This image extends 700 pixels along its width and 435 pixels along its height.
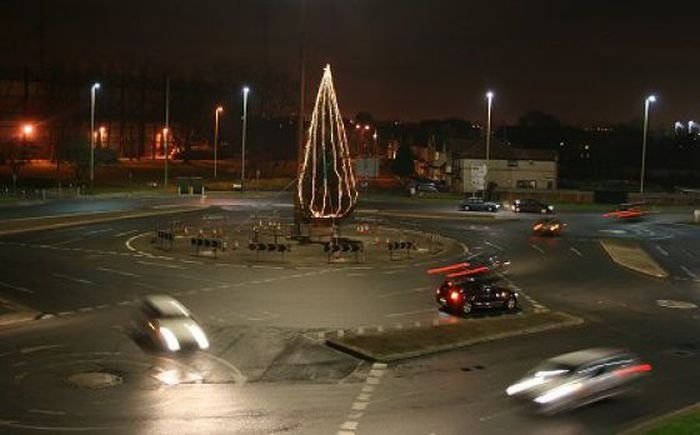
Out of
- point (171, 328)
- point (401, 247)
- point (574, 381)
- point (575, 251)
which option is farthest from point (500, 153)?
point (574, 381)

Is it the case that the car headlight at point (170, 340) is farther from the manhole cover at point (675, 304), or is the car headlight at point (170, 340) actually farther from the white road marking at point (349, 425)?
the manhole cover at point (675, 304)

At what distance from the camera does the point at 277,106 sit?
154m

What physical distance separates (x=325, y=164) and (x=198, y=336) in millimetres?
29023

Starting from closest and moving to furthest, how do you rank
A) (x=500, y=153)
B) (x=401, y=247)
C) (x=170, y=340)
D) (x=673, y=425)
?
(x=673, y=425)
(x=170, y=340)
(x=401, y=247)
(x=500, y=153)

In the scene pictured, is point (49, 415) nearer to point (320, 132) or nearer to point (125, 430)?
point (125, 430)

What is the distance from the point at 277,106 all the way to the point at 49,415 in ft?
450

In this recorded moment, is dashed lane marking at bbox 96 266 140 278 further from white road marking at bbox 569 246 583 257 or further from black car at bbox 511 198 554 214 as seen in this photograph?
black car at bbox 511 198 554 214

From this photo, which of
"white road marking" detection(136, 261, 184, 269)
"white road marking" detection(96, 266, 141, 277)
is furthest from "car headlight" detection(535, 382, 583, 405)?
"white road marking" detection(136, 261, 184, 269)

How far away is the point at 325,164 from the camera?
5372cm

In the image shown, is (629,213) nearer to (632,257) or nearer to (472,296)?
(632,257)

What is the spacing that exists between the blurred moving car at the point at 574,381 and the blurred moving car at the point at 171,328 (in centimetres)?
967

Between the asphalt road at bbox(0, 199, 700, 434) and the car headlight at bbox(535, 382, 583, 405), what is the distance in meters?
0.50

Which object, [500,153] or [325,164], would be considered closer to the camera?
[325,164]

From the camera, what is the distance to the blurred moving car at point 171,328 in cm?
2520
